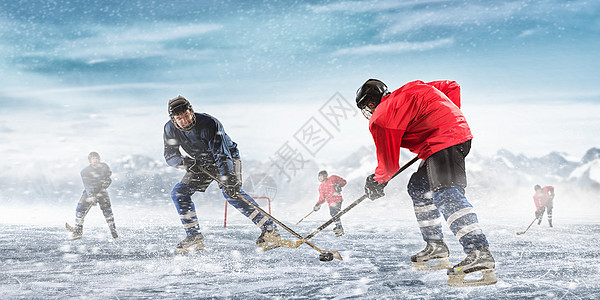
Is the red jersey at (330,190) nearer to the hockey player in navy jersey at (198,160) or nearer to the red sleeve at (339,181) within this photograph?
the red sleeve at (339,181)

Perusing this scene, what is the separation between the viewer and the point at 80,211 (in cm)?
712

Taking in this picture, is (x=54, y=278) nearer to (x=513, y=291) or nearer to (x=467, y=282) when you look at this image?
(x=467, y=282)

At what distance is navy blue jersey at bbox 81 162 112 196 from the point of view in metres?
6.88

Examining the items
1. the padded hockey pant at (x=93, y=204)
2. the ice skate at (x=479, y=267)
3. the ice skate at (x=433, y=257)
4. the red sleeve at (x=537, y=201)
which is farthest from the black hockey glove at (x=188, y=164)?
the red sleeve at (x=537, y=201)

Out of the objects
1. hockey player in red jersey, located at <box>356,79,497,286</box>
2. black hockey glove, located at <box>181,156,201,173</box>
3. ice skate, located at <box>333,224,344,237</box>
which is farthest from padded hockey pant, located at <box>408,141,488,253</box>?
ice skate, located at <box>333,224,344,237</box>

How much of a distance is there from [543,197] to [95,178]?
10.2m

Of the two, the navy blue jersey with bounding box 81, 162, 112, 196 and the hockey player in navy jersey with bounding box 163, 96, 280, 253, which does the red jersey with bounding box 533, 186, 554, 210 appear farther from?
the navy blue jersey with bounding box 81, 162, 112, 196

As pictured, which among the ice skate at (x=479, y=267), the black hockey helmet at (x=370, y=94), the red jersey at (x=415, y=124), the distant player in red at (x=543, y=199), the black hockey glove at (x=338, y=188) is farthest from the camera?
the distant player in red at (x=543, y=199)

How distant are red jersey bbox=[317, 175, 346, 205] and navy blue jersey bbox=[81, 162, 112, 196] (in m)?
3.52

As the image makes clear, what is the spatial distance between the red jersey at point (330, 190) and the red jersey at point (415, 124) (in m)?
4.65

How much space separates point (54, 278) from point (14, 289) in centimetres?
35

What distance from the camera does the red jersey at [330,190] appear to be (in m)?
7.50

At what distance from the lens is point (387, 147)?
2816mm

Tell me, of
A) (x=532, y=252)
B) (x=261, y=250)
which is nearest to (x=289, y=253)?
(x=261, y=250)
